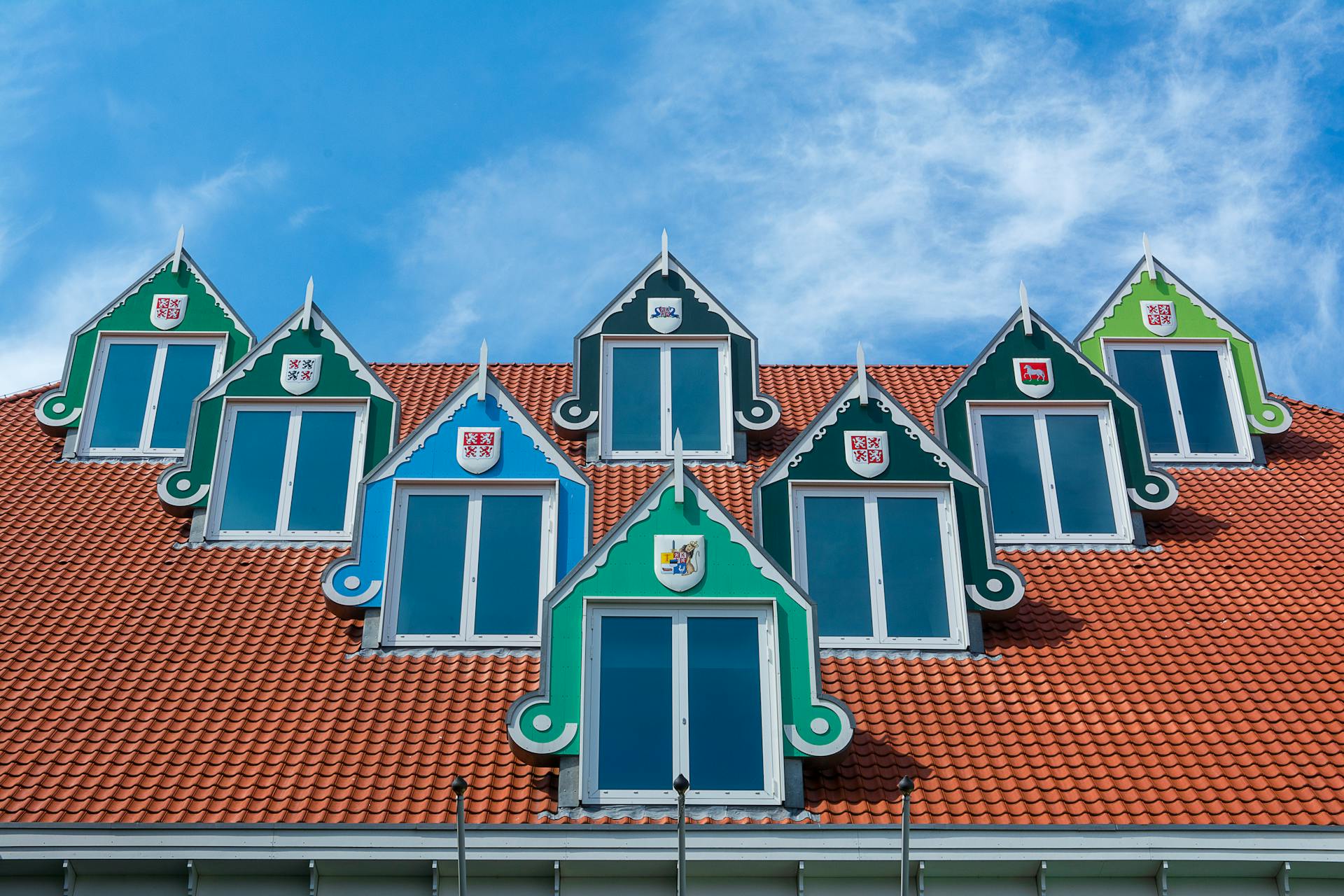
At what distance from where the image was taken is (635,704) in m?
11.7

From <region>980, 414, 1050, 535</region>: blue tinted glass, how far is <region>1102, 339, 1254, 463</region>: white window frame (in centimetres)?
200

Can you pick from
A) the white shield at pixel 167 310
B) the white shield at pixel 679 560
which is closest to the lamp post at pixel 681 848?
the white shield at pixel 679 560

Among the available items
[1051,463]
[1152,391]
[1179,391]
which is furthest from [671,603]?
[1179,391]

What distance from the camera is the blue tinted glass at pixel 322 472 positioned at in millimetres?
15000

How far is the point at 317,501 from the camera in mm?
15102

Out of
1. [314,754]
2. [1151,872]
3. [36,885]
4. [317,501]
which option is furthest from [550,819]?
[317,501]

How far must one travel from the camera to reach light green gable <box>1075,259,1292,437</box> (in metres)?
17.1

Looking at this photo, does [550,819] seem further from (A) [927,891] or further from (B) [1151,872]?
(B) [1151,872]

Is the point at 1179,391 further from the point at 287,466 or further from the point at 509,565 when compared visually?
the point at 287,466

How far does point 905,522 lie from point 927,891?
13.6ft

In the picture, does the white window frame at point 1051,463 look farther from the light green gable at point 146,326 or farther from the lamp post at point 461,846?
the light green gable at point 146,326

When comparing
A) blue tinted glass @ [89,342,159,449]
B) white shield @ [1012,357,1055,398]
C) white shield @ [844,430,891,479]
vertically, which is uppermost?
blue tinted glass @ [89,342,159,449]

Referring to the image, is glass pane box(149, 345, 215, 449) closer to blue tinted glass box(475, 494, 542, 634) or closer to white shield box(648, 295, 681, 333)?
blue tinted glass box(475, 494, 542, 634)

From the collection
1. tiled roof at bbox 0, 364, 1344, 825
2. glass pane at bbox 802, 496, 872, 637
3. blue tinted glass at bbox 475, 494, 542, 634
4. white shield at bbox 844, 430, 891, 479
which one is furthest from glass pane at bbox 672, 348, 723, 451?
blue tinted glass at bbox 475, 494, 542, 634
